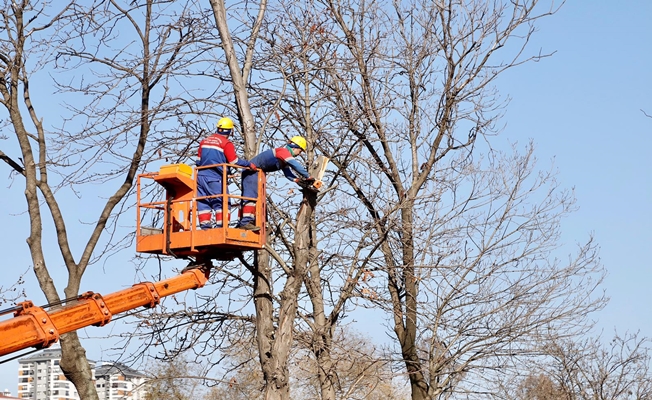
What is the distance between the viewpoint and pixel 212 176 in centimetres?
1086

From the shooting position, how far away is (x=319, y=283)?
50.7 feet

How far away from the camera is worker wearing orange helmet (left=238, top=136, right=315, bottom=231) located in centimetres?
1073

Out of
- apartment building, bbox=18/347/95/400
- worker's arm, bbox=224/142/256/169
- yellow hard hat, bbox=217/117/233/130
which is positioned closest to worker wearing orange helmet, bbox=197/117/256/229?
worker's arm, bbox=224/142/256/169

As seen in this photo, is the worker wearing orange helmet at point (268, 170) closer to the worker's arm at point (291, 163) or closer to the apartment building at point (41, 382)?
the worker's arm at point (291, 163)

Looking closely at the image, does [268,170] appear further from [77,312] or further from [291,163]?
[77,312]

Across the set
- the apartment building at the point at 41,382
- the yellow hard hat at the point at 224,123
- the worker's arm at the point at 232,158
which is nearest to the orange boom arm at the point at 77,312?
the worker's arm at the point at 232,158

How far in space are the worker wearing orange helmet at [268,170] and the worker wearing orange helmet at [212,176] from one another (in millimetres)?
146

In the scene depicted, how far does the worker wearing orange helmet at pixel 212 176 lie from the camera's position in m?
Result: 10.7

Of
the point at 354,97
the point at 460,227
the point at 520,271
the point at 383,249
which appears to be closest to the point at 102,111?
the point at 354,97

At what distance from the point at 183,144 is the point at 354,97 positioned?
3217 millimetres

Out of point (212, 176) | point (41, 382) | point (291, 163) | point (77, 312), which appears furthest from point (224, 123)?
point (41, 382)

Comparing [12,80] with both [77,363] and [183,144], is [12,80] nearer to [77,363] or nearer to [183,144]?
[183,144]

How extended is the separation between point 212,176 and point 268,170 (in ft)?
2.38

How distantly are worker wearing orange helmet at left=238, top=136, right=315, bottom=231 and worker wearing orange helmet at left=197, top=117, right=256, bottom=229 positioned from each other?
146mm
